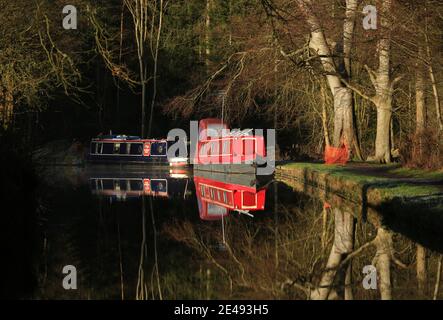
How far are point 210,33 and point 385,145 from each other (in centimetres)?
1975

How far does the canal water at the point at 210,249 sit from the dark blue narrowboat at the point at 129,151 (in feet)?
80.6

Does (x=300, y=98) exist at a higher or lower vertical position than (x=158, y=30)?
lower

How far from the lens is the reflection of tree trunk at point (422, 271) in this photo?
8.98 meters

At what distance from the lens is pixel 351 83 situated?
3328 centimetres

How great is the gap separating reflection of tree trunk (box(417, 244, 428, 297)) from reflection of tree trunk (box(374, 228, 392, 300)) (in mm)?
318

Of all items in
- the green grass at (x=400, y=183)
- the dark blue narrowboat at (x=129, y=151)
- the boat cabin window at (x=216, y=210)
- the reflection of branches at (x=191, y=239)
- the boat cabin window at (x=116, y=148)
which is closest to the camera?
the reflection of branches at (x=191, y=239)

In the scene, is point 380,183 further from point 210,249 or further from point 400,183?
point 210,249

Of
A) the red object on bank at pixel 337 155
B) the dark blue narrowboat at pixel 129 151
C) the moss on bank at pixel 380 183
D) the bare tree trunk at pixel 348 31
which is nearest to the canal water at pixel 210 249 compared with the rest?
the moss on bank at pixel 380 183

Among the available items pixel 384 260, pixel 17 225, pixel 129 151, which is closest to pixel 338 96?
pixel 129 151

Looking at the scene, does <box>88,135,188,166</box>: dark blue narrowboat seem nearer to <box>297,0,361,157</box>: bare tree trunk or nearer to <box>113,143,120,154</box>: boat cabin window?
<box>113,143,120,154</box>: boat cabin window

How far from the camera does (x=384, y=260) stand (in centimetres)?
1108

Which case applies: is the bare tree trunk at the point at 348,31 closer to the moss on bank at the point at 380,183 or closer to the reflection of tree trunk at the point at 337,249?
the moss on bank at the point at 380,183
